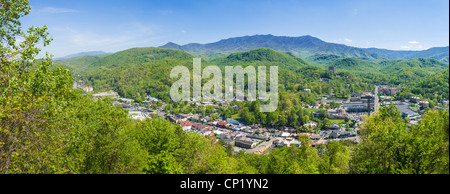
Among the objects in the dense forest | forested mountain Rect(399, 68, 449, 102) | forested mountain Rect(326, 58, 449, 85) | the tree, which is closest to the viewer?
the dense forest

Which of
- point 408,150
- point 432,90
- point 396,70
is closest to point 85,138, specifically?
point 408,150

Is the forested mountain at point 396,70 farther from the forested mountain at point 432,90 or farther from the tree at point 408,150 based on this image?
the tree at point 408,150

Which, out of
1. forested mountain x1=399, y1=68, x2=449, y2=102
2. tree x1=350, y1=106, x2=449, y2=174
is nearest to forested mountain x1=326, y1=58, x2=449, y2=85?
forested mountain x1=399, y1=68, x2=449, y2=102

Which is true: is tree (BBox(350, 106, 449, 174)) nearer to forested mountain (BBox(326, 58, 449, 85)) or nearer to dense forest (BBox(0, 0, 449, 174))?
dense forest (BBox(0, 0, 449, 174))

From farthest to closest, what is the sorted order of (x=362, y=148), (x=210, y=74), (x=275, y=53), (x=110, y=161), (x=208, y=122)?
(x=275, y=53) → (x=210, y=74) → (x=208, y=122) → (x=110, y=161) → (x=362, y=148)

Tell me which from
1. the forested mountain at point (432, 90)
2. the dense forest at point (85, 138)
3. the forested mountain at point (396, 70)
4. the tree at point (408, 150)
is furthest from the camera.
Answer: the forested mountain at point (396, 70)

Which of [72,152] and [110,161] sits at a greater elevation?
[72,152]

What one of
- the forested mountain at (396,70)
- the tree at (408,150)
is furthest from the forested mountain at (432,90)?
the tree at (408,150)

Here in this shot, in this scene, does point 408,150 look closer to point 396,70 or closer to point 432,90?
point 432,90
